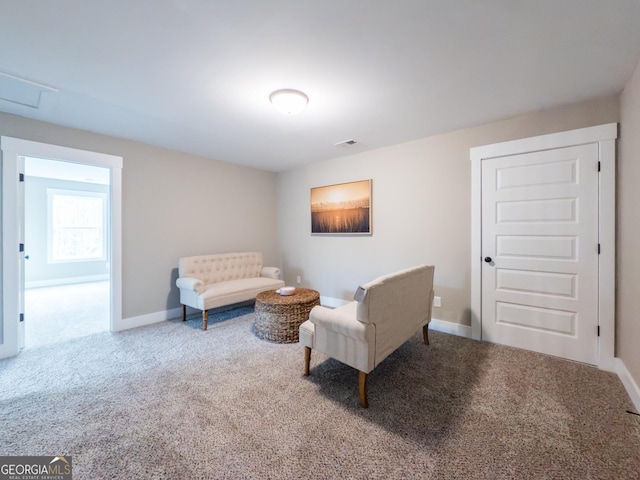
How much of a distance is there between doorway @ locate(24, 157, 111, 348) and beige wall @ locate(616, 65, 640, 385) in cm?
596

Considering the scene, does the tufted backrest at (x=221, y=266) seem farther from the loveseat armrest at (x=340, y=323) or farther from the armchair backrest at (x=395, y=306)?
the armchair backrest at (x=395, y=306)

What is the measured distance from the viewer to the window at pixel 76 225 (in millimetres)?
6117

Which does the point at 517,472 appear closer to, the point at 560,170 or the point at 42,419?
the point at 560,170

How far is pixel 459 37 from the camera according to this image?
61.6 inches

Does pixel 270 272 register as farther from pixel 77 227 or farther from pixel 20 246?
pixel 77 227

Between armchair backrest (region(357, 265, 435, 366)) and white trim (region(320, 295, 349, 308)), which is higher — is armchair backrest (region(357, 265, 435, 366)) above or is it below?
above

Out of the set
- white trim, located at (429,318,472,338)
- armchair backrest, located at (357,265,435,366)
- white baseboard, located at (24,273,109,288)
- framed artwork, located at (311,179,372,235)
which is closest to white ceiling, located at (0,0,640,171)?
framed artwork, located at (311,179,372,235)

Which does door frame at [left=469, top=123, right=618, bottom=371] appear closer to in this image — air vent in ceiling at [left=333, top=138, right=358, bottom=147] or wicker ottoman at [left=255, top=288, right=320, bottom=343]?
air vent in ceiling at [left=333, top=138, right=358, bottom=147]

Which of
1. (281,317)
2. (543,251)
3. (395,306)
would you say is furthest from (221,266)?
(543,251)

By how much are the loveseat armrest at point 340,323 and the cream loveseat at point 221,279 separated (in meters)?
1.80

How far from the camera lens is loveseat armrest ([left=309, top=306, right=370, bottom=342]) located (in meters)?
1.79

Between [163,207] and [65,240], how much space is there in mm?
4933

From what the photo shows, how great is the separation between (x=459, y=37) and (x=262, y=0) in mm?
1182

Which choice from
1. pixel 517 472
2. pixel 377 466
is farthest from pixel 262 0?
pixel 517 472
